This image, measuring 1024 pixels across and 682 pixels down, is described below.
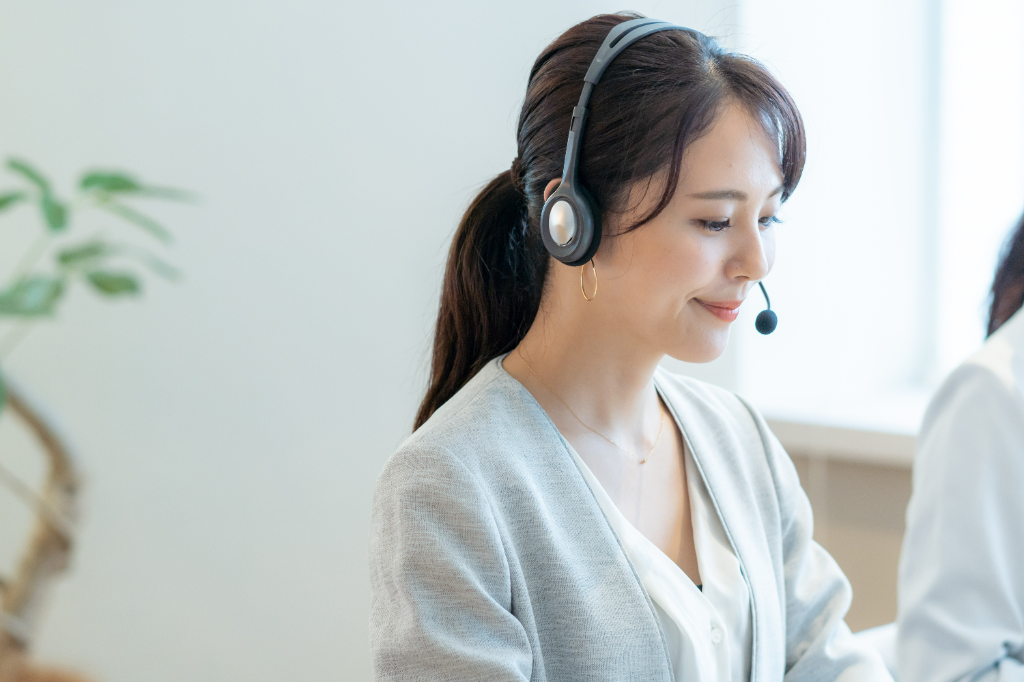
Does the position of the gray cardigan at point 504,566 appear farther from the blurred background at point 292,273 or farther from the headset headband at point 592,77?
the blurred background at point 292,273

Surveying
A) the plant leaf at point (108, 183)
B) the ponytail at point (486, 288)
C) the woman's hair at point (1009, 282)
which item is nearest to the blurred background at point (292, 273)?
the woman's hair at point (1009, 282)

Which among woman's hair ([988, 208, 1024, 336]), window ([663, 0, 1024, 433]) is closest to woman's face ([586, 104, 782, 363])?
woman's hair ([988, 208, 1024, 336])

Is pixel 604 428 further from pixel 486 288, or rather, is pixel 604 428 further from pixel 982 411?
pixel 982 411

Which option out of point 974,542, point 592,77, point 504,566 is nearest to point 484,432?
point 504,566

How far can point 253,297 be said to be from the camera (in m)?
1.69

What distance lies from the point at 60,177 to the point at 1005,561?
5.10ft

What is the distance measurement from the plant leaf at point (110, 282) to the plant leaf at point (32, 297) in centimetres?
5

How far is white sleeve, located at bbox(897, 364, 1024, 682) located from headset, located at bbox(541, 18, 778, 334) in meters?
0.50

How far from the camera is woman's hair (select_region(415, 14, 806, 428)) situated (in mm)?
887

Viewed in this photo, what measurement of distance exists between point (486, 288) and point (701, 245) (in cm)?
27

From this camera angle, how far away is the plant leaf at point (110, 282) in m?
1.29

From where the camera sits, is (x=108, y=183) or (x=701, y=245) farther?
(x=108, y=183)

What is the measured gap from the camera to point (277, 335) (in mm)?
1719

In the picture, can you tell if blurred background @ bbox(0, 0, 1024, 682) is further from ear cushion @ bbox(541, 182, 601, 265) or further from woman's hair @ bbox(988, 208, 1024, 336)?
ear cushion @ bbox(541, 182, 601, 265)
